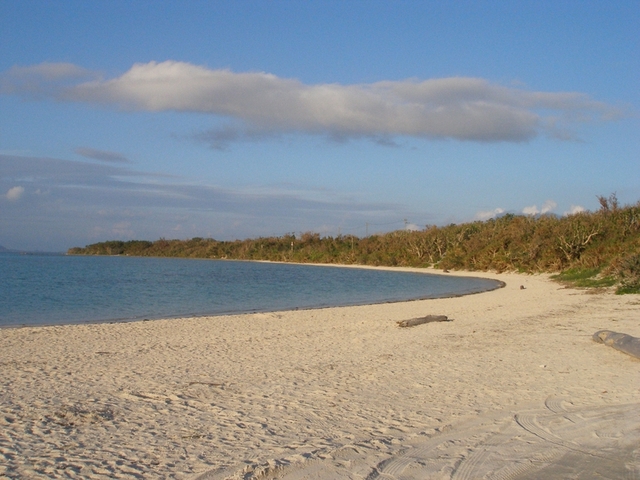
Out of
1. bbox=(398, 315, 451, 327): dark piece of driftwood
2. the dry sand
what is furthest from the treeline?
the dry sand

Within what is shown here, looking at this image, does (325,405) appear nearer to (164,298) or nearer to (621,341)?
(621,341)

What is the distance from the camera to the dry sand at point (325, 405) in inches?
197

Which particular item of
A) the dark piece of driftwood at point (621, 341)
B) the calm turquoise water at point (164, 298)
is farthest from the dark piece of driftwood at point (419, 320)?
the calm turquoise water at point (164, 298)

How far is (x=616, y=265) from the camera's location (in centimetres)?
2355

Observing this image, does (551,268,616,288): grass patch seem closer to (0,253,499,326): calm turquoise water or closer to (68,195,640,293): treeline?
(68,195,640,293): treeline

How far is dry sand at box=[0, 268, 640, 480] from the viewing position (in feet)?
16.4

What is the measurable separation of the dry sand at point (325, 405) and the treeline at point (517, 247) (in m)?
12.3

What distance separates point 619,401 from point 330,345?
608cm

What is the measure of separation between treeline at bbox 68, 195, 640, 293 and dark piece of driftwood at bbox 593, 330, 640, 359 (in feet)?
33.9

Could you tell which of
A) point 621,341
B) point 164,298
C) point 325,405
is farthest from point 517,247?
point 325,405

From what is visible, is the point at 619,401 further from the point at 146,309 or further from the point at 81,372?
the point at 146,309

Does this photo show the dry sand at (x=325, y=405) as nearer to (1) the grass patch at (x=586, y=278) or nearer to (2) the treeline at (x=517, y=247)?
(1) the grass patch at (x=586, y=278)

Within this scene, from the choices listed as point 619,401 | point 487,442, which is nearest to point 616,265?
point 619,401

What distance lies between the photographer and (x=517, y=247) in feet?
142
